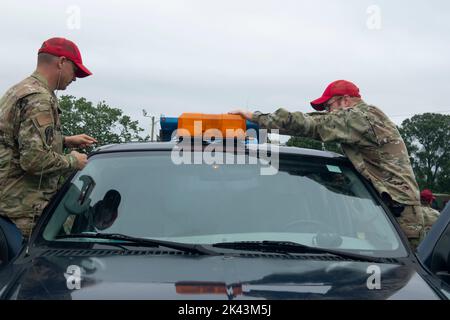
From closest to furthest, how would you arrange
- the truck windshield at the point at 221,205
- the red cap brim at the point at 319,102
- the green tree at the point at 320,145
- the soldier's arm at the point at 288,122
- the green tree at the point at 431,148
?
the truck windshield at the point at 221,205 → the soldier's arm at the point at 288,122 → the green tree at the point at 320,145 → the red cap brim at the point at 319,102 → the green tree at the point at 431,148

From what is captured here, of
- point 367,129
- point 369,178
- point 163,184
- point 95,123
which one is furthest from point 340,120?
point 95,123

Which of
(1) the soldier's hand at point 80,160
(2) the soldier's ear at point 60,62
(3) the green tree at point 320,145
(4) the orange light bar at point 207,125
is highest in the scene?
(2) the soldier's ear at point 60,62

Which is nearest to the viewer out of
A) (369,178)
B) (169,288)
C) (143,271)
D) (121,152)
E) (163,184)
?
(169,288)

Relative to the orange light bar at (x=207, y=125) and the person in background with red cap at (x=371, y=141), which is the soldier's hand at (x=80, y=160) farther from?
the person in background with red cap at (x=371, y=141)

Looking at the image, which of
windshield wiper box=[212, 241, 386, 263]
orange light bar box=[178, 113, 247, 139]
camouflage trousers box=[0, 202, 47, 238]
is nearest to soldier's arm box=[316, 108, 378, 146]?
orange light bar box=[178, 113, 247, 139]

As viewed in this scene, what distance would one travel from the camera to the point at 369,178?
377cm

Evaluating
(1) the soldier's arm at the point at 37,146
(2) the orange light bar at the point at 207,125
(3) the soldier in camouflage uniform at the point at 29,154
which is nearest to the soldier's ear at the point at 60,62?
(3) the soldier in camouflage uniform at the point at 29,154

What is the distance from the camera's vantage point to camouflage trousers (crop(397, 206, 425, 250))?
385 centimetres

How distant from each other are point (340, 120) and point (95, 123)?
13.3 ft

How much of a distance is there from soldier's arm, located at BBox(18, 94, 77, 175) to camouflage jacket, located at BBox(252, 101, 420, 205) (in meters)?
1.34

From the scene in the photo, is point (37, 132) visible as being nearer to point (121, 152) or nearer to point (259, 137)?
point (121, 152)

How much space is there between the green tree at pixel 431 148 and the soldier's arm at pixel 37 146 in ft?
178

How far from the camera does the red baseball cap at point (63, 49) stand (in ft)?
12.1

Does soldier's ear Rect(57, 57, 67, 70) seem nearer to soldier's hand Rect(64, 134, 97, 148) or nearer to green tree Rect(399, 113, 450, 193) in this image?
soldier's hand Rect(64, 134, 97, 148)
